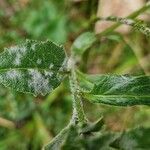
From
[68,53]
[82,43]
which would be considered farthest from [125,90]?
[68,53]

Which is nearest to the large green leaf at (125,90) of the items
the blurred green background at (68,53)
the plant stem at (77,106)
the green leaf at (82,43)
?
the plant stem at (77,106)

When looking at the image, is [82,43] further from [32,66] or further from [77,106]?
[77,106]

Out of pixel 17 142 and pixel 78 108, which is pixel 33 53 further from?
pixel 17 142

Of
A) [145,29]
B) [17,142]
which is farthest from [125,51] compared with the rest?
[145,29]

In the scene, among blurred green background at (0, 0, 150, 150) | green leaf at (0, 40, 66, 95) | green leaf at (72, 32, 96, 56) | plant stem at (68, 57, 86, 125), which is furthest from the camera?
blurred green background at (0, 0, 150, 150)

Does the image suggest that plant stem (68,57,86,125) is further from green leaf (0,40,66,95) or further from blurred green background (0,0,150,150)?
blurred green background (0,0,150,150)

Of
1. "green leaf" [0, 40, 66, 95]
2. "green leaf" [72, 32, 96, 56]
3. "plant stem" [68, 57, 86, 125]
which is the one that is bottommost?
"plant stem" [68, 57, 86, 125]

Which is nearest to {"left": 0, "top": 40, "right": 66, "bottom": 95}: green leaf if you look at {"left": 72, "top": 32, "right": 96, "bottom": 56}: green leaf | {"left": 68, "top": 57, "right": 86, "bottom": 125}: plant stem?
{"left": 68, "top": 57, "right": 86, "bottom": 125}: plant stem
